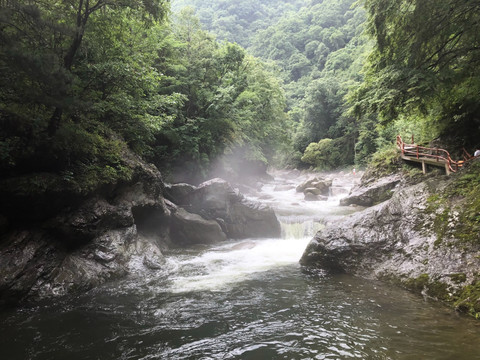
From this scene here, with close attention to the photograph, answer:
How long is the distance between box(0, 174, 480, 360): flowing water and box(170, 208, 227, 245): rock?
3.99 metres

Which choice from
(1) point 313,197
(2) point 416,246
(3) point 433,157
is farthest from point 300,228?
(1) point 313,197

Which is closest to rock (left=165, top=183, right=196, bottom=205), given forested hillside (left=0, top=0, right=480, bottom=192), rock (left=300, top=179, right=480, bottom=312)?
forested hillside (left=0, top=0, right=480, bottom=192)

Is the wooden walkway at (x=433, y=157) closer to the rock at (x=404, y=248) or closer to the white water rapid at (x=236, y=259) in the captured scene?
the rock at (x=404, y=248)

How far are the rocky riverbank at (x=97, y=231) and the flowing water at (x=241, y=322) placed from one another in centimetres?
64

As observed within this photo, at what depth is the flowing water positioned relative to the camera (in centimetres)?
461

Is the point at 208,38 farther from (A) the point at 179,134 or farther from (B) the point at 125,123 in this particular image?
→ (B) the point at 125,123

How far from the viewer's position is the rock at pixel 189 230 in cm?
1274

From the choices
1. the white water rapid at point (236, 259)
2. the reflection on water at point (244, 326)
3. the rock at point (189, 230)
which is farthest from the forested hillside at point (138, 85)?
→ the white water rapid at point (236, 259)

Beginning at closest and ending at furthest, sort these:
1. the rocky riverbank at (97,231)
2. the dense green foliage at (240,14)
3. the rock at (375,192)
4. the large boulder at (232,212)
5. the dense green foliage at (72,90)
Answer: the dense green foliage at (72,90) → the rocky riverbank at (97,231) → the large boulder at (232,212) → the rock at (375,192) → the dense green foliage at (240,14)

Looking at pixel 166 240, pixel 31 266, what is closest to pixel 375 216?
pixel 166 240

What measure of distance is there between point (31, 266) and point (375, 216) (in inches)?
368

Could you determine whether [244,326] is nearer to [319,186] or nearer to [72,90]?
[72,90]

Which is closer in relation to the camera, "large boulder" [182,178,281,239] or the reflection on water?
the reflection on water

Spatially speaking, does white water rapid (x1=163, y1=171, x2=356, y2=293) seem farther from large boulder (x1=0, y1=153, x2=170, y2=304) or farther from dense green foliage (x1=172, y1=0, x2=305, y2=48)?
dense green foliage (x1=172, y1=0, x2=305, y2=48)
